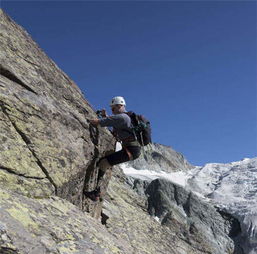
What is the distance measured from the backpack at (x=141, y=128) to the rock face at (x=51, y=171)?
157 centimetres

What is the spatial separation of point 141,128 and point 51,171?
3834 millimetres

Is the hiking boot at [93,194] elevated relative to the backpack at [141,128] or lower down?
lower down

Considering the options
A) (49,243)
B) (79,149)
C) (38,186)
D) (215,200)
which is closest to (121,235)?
(79,149)

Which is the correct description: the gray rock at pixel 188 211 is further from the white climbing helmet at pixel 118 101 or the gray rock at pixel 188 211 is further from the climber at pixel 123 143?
the white climbing helmet at pixel 118 101

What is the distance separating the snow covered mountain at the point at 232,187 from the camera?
8244cm

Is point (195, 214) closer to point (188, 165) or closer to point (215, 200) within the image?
point (215, 200)

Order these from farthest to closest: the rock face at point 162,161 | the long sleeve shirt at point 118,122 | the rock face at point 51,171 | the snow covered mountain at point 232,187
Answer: the rock face at point 162,161 → the snow covered mountain at point 232,187 → the long sleeve shirt at point 118,122 → the rock face at point 51,171

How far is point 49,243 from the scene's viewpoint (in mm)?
6473

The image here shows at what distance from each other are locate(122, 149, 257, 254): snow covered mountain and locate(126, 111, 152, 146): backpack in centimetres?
7676

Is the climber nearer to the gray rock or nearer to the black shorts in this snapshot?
the black shorts

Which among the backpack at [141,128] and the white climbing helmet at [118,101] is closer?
the backpack at [141,128]

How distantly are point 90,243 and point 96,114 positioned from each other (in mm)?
7428

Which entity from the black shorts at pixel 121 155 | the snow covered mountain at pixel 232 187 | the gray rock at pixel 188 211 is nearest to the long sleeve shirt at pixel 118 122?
the black shorts at pixel 121 155

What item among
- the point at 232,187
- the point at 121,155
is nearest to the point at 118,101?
the point at 121,155
